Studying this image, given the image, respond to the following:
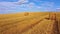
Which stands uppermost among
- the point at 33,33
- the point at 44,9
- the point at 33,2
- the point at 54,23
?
the point at 33,2

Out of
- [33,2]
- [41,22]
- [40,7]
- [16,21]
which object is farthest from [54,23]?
[16,21]

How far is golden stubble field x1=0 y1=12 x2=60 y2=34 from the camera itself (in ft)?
6.70

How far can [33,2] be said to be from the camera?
2.12 m

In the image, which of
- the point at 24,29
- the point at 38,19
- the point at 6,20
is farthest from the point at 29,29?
the point at 6,20

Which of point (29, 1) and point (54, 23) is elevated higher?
point (29, 1)

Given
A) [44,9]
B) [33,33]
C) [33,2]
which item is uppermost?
[33,2]

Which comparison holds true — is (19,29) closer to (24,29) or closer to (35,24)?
(24,29)

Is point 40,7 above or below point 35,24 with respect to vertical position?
above

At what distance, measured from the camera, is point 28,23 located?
6.85 ft

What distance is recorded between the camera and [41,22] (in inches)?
81.7

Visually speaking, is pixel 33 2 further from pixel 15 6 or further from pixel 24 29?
pixel 24 29

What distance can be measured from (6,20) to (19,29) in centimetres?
28

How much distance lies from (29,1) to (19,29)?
1.72 ft

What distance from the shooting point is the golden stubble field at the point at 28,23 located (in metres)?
2.04
